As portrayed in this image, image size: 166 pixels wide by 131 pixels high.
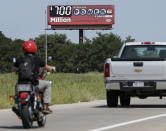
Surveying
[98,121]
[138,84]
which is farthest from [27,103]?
[138,84]

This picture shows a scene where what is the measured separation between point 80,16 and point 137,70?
11266 centimetres

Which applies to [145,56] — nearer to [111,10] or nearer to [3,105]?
[3,105]

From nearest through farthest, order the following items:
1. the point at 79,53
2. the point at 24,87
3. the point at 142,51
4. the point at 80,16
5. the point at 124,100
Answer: the point at 24,87
the point at 142,51
the point at 124,100
the point at 79,53
the point at 80,16

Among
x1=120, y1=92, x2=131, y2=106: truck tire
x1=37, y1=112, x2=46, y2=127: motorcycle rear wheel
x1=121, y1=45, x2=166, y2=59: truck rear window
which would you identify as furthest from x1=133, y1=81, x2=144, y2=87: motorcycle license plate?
x1=37, y1=112, x2=46, y2=127: motorcycle rear wheel

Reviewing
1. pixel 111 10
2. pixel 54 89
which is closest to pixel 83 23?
pixel 111 10

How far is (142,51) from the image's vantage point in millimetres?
24578

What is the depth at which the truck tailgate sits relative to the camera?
74.7ft

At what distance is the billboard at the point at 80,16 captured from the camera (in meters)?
133

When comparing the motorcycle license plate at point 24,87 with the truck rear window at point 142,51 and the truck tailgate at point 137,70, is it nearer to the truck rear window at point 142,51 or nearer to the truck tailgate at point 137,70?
the truck tailgate at point 137,70

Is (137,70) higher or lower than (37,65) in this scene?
lower

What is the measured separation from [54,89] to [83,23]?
4104 inches

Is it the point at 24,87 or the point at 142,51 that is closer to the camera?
the point at 24,87

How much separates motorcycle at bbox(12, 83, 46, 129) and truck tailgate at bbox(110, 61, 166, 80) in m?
7.86

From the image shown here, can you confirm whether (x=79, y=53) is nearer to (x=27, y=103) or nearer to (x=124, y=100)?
(x=124, y=100)
